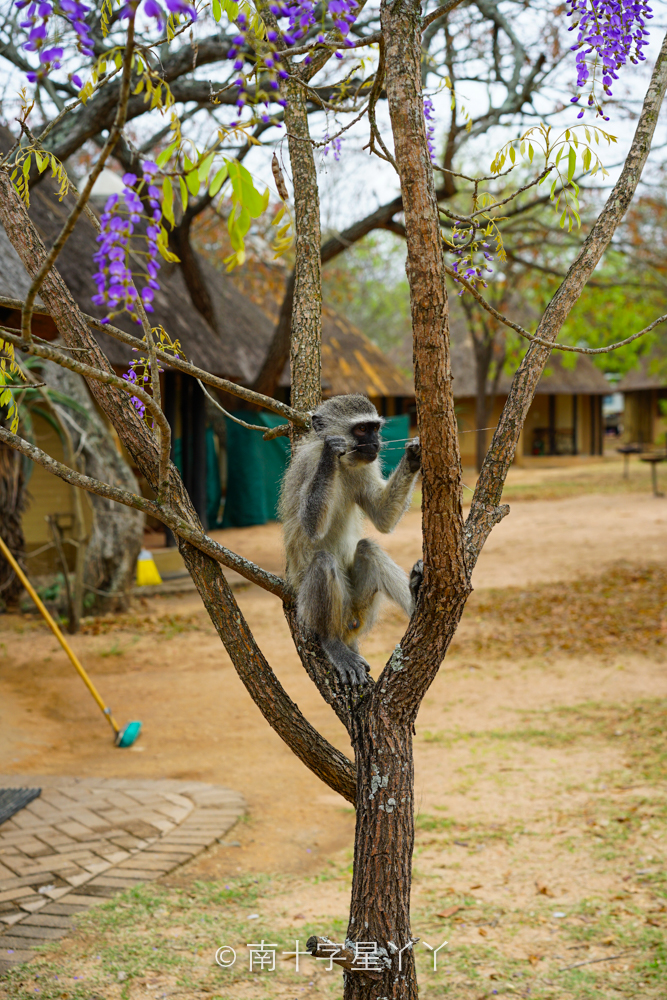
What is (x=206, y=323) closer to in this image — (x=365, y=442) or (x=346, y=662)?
(x=365, y=442)

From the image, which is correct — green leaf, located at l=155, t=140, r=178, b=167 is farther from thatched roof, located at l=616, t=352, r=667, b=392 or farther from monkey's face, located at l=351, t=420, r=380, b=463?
thatched roof, located at l=616, t=352, r=667, b=392

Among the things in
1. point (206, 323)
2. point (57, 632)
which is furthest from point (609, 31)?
point (206, 323)

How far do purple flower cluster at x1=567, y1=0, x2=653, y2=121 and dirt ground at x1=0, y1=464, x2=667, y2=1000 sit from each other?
127 inches

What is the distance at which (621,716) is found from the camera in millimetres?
6629

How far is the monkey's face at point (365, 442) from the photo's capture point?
3477 mm

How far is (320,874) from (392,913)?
1.94 meters

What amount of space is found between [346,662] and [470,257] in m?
1.61

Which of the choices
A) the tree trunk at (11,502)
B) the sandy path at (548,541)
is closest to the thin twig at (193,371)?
the tree trunk at (11,502)

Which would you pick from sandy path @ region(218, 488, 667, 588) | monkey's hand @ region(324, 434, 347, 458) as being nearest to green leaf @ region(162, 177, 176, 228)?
monkey's hand @ region(324, 434, 347, 458)

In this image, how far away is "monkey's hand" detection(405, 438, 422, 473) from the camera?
313cm

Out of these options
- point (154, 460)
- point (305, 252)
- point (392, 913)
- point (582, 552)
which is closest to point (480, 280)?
point (305, 252)

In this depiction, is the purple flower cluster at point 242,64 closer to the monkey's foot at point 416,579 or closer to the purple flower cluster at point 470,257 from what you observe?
the purple flower cluster at point 470,257

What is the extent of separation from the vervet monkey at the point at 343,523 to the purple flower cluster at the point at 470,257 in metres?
0.63

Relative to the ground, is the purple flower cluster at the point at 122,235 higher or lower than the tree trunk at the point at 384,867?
higher
